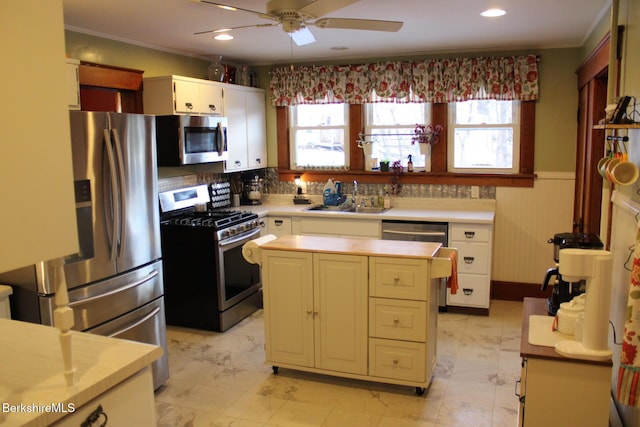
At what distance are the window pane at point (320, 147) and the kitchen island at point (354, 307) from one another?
2.37 m

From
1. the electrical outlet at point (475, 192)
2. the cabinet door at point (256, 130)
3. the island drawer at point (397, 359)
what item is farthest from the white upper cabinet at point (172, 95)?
the electrical outlet at point (475, 192)

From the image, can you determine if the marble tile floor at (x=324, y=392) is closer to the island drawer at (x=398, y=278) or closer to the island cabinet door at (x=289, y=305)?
the island cabinet door at (x=289, y=305)

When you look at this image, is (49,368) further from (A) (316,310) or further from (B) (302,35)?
(B) (302,35)

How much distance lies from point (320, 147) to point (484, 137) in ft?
5.61

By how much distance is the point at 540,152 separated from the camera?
5.06 m

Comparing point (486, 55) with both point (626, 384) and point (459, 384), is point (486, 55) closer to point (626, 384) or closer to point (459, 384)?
point (459, 384)

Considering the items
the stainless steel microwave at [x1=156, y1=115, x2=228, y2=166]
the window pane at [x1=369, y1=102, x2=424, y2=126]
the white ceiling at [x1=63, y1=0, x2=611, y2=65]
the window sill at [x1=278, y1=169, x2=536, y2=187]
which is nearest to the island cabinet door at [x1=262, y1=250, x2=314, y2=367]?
the stainless steel microwave at [x1=156, y1=115, x2=228, y2=166]

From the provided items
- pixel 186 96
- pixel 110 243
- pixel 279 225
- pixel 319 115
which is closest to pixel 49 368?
pixel 110 243

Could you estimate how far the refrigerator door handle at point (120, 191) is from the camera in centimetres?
296

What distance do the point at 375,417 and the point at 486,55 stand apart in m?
3.54

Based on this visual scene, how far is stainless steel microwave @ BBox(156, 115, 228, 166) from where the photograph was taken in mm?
4422

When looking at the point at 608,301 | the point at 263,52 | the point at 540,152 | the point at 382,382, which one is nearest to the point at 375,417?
the point at 382,382

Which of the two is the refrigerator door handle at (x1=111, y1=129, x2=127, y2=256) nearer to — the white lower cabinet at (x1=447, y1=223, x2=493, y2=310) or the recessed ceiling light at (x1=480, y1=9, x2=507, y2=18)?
the recessed ceiling light at (x1=480, y1=9, x2=507, y2=18)

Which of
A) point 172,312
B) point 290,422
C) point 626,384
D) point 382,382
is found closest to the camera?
point 626,384
